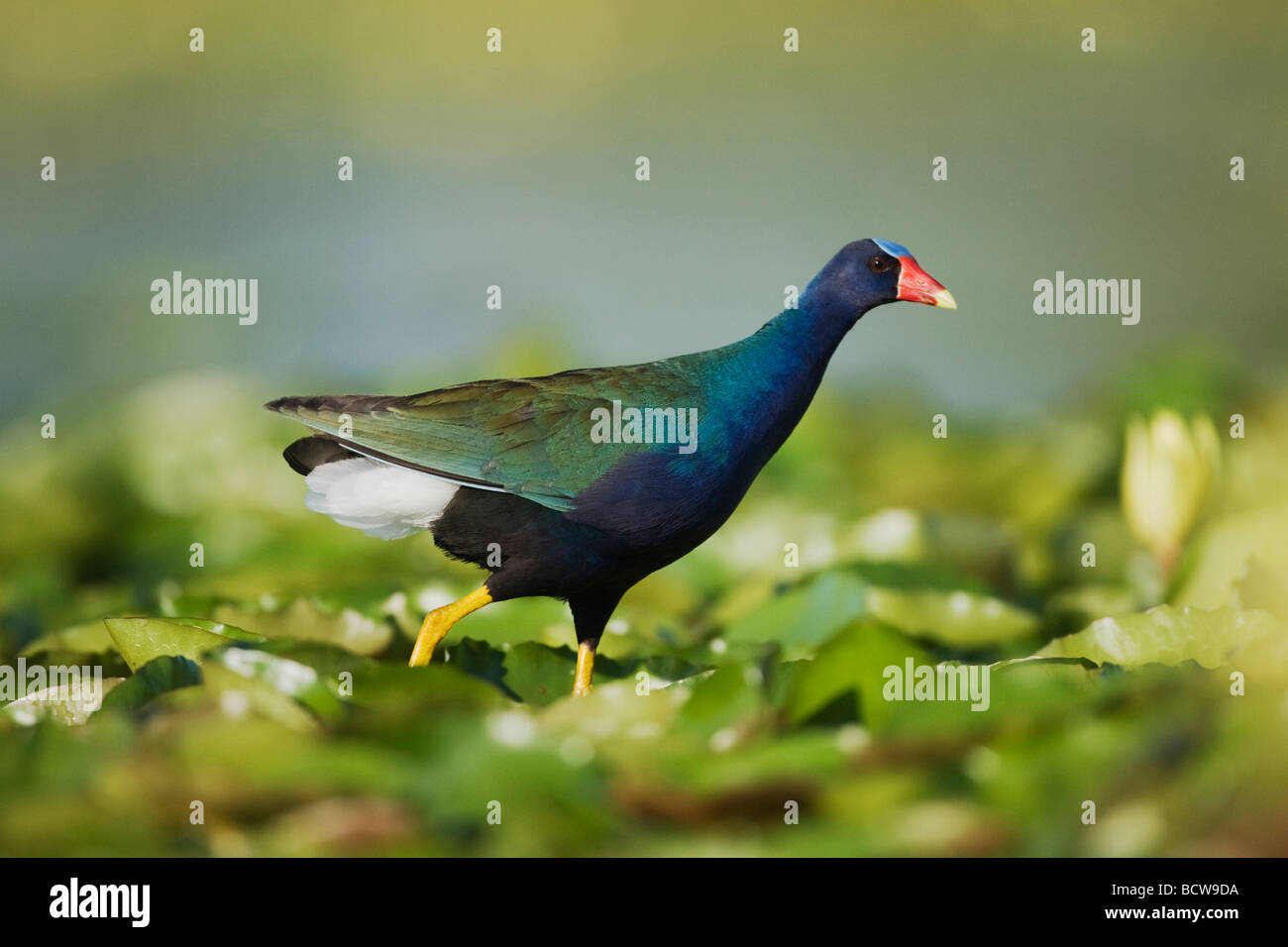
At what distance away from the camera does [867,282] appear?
6.23 ft

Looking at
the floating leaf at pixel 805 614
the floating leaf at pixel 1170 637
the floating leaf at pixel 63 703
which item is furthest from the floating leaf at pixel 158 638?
the floating leaf at pixel 1170 637

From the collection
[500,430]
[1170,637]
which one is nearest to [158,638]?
[500,430]

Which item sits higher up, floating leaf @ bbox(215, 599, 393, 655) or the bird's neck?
the bird's neck

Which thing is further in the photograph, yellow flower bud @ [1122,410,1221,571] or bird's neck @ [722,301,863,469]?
yellow flower bud @ [1122,410,1221,571]

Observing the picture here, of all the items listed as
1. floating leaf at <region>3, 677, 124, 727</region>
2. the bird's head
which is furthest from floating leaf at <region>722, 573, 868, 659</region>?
floating leaf at <region>3, 677, 124, 727</region>

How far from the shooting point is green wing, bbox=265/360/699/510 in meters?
1.71

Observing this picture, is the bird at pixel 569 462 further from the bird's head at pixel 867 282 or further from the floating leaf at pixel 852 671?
the floating leaf at pixel 852 671

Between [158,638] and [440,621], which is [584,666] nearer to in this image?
[440,621]

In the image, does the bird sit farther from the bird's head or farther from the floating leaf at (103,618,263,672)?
the floating leaf at (103,618,263,672)

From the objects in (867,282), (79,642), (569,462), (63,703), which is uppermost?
(867,282)

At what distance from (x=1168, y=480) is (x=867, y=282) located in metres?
0.71

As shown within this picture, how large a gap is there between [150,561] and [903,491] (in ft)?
5.63

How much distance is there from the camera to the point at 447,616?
1.77 meters

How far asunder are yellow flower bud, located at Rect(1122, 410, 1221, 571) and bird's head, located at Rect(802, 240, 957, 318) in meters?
0.56
